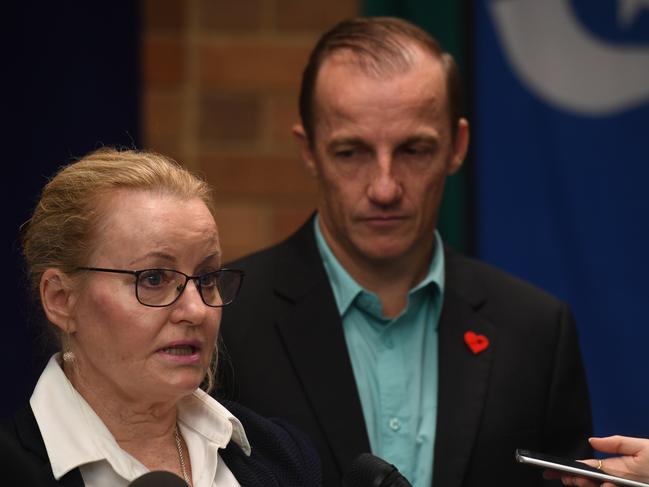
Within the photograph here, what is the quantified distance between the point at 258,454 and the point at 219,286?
31cm

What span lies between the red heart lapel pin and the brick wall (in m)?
1.20

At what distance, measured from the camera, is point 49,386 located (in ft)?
6.02

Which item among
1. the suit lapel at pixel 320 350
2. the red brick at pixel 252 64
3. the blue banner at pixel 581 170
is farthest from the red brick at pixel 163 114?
the suit lapel at pixel 320 350

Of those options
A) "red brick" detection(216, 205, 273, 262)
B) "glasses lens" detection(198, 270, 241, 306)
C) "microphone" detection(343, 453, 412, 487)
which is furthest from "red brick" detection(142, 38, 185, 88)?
"microphone" detection(343, 453, 412, 487)

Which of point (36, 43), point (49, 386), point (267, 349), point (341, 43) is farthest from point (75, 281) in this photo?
point (36, 43)

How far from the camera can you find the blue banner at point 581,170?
3.47m

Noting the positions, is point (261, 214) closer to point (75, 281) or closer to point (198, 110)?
point (198, 110)

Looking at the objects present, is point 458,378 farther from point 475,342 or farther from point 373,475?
point 373,475

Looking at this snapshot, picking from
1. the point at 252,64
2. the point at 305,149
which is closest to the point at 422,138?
the point at 305,149

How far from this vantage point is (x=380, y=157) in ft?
8.00

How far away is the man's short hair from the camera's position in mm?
2531

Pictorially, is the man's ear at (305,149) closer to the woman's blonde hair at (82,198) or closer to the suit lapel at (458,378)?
the suit lapel at (458,378)

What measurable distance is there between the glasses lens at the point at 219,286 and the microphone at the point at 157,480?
0.42 m

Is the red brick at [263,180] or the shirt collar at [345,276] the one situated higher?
the shirt collar at [345,276]
